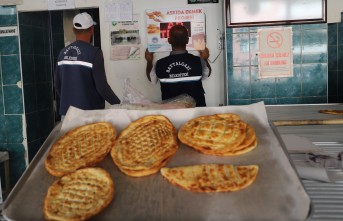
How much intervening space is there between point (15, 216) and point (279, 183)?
57 cm

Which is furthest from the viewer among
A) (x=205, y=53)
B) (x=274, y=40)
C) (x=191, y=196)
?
(x=205, y=53)

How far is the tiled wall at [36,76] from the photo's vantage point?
377cm

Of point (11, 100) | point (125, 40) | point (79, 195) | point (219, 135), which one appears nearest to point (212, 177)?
point (219, 135)

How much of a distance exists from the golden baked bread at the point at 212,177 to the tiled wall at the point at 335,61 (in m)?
4.10

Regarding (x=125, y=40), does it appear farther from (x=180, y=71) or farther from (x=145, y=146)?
(x=145, y=146)

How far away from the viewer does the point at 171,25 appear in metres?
3.57

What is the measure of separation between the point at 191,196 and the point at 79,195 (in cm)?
25

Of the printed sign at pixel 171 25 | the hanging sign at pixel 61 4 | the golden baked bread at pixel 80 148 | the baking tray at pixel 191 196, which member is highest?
the hanging sign at pixel 61 4

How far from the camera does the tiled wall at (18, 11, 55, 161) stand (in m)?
3.77

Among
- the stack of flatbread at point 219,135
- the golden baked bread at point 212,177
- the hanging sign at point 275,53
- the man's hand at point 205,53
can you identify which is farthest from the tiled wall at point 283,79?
the golden baked bread at point 212,177

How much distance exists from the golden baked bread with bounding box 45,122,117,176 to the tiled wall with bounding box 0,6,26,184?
2827 millimetres

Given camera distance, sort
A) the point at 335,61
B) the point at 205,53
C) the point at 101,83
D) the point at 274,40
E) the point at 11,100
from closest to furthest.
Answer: the point at 101,83
the point at 274,40
the point at 205,53
the point at 11,100
the point at 335,61

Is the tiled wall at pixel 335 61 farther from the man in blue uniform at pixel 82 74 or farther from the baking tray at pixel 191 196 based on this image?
the baking tray at pixel 191 196

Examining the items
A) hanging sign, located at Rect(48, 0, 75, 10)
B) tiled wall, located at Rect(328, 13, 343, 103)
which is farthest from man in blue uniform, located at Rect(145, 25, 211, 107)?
tiled wall, located at Rect(328, 13, 343, 103)
